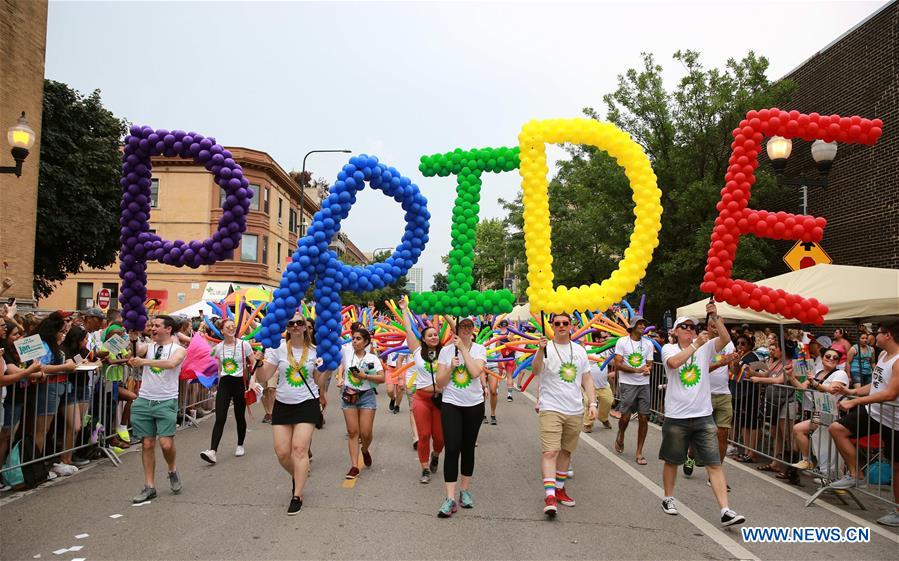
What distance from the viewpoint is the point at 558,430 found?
5910 millimetres

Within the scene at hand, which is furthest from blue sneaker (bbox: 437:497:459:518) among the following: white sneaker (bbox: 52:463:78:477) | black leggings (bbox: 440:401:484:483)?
white sneaker (bbox: 52:463:78:477)

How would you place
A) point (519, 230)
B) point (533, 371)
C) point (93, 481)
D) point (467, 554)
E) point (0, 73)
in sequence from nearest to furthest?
point (467, 554) < point (533, 371) < point (93, 481) < point (0, 73) < point (519, 230)

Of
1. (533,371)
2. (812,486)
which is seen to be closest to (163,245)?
(533,371)

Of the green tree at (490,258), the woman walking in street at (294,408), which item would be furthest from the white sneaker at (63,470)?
the green tree at (490,258)

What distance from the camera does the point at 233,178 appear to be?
18.7ft

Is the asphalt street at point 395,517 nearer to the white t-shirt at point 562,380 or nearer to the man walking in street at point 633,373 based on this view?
the man walking in street at point 633,373

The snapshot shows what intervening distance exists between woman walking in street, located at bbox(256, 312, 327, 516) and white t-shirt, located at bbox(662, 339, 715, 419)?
11.5 ft

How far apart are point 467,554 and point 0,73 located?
18.9m

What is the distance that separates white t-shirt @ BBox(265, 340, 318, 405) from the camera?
5.85 m

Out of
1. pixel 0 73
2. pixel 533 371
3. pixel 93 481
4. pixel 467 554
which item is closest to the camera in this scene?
pixel 467 554

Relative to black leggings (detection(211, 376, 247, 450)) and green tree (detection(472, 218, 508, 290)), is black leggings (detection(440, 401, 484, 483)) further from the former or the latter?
green tree (detection(472, 218, 508, 290))

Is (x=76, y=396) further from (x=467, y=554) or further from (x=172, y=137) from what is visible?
(x=467, y=554)

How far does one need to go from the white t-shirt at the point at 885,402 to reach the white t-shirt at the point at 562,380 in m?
2.82

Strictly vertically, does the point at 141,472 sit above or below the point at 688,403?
below
